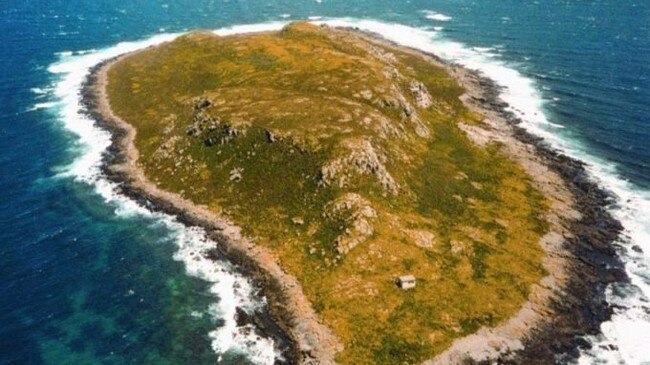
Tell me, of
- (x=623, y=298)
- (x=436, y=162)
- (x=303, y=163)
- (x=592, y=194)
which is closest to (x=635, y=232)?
(x=592, y=194)

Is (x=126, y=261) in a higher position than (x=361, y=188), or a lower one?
lower

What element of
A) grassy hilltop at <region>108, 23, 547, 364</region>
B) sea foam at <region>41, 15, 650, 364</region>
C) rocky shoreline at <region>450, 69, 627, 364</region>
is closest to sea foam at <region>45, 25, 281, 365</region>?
sea foam at <region>41, 15, 650, 364</region>

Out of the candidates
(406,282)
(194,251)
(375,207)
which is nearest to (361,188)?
(375,207)

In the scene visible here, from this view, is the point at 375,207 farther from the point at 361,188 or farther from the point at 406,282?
the point at 406,282

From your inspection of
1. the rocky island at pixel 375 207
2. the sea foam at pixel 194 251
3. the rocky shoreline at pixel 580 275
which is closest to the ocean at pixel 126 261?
the sea foam at pixel 194 251

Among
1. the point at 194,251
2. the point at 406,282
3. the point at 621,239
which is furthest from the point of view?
the point at 621,239

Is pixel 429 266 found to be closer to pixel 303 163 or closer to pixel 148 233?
pixel 303 163

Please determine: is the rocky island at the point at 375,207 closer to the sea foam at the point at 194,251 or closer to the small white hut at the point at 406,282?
the small white hut at the point at 406,282
